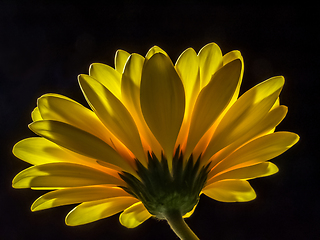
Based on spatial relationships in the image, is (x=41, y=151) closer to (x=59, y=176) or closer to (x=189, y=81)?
(x=59, y=176)

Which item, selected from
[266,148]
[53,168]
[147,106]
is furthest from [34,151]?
[266,148]

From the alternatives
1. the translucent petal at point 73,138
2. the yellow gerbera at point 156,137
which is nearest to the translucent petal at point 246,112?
the yellow gerbera at point 156,137

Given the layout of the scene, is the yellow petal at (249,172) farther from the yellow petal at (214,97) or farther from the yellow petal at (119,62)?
the yellow petal at (119,62)

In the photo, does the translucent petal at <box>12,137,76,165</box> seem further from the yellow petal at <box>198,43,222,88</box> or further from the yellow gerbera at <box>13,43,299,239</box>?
the yellow petal at <box>198,43,222,88</box>

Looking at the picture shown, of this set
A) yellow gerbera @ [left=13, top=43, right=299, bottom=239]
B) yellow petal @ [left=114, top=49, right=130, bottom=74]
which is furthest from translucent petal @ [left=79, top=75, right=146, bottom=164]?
yellow petal @ [left=114, top=49, right=130, bottom=74]

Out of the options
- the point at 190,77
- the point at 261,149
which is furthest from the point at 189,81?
the point at 261,149

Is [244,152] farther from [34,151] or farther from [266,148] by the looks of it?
[34,151]
